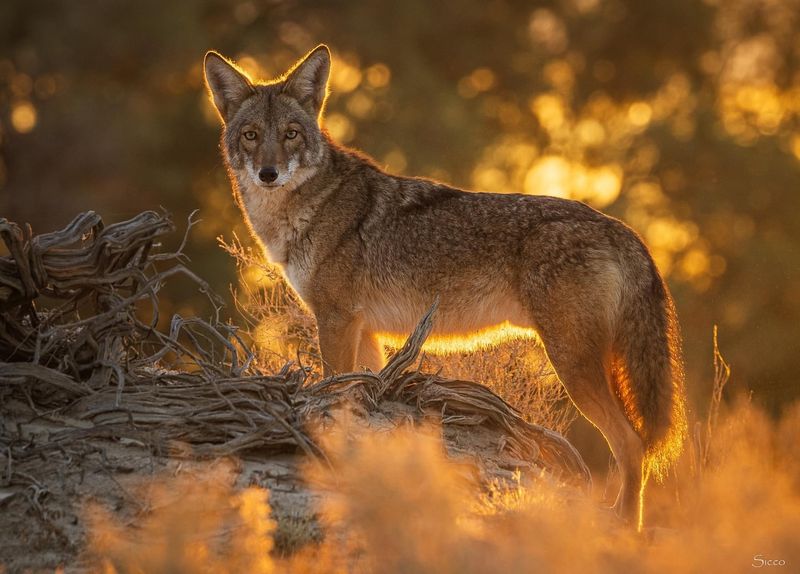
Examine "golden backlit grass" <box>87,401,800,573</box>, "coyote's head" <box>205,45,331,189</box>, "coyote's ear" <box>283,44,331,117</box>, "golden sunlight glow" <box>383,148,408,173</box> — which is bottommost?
"golden backlit grass" <box>87,401,800,573</box>

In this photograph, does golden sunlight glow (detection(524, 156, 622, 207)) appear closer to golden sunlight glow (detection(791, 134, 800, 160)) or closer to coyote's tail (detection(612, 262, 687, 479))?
golden sunlight glow (detection(791, 134, 800, 160))

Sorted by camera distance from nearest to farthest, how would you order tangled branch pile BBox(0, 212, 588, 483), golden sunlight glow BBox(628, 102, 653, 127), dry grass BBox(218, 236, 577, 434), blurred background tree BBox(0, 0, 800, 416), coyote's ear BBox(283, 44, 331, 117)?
tangled branch pile BBox(0, 212, 588, 483), coyote's ear BBox(283, 44, 331, 117), dry grass BBox(218, 236, 577, 434), blurred background tree BBox(0, 0, 800, 416), golden sunlight glow BBox(628, 102, 653, 127)

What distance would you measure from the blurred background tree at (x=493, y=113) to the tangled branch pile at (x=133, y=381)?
Answer: 12.6 metres

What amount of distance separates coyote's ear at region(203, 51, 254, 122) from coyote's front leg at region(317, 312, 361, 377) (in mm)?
1765

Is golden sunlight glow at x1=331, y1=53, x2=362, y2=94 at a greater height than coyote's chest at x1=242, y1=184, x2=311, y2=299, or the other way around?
golden sunlight glow at x1=331, y1=53, x2=362, y2=94

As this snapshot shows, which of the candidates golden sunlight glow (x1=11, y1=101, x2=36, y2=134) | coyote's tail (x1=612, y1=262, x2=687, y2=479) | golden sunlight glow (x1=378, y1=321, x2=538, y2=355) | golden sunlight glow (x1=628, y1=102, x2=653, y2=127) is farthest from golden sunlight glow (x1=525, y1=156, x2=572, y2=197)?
coyote's tail (x1=612, y1=262, x2=687, y2=479)

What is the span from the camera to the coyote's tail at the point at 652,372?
269 inches

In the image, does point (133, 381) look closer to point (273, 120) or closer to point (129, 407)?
point (129, 407)

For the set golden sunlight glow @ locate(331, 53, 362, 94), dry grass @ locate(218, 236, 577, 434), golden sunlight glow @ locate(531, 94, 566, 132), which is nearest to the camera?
dry grass @ locate(218, 236, 577, 434)

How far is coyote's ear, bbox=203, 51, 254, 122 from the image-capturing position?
8250mm

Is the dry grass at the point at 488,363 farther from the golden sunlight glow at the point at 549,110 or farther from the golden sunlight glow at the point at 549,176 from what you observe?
the golden sunlight glow at the point at 549,110

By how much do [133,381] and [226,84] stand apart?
3051 millimetres

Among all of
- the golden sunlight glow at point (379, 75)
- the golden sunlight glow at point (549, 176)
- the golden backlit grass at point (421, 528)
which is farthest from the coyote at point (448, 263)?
the golden sunlight glow at point (379, 75)

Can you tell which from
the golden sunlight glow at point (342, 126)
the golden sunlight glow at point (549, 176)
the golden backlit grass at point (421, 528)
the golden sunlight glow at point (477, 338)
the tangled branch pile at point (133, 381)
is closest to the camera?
the golden backlit grass at point (421, 528)
